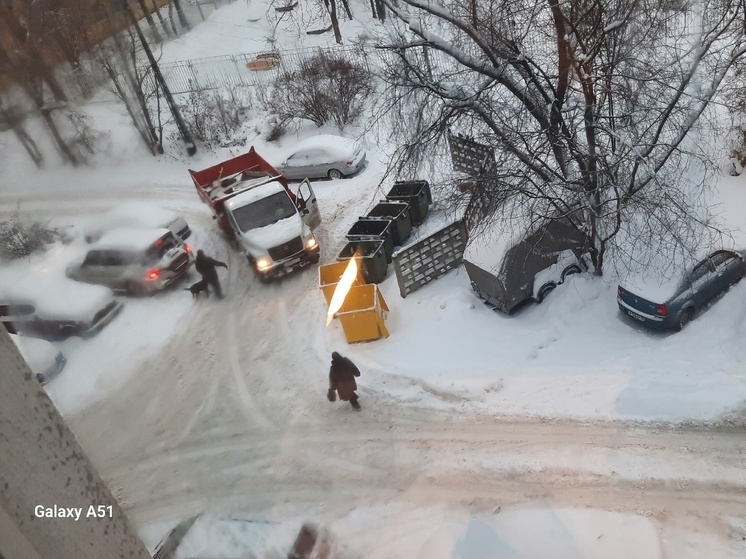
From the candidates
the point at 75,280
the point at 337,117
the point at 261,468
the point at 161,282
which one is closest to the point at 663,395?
the point at 261,468

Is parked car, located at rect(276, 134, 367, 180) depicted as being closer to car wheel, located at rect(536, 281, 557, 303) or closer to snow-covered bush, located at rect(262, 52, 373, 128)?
snow-covered bush, located at rect(262, 52, 373, 128)

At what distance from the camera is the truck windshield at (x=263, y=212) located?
40.5 ft

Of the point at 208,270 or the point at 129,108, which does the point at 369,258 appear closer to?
the point at 208,270

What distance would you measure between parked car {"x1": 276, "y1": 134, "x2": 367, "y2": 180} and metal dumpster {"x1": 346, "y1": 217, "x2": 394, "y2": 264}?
4.52m

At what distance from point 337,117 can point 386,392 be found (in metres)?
12.6

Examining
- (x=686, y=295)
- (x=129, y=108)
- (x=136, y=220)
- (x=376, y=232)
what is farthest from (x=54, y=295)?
(x=686, y=295)

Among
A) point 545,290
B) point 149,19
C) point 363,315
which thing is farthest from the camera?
point 149,19

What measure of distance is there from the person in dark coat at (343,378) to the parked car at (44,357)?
5394 millimetres

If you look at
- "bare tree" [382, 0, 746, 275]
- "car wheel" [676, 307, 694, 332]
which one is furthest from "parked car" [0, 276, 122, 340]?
"car wheel" [676, 307, 694, 332]

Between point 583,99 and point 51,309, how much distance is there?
10.3 metres

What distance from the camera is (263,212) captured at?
12430mm

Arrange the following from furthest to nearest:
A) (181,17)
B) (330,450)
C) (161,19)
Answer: (181,17) → (161,19) → (330,450)

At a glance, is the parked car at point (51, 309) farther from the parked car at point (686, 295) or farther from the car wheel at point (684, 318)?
the car wheel at point (684, 318)

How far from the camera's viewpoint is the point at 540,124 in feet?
30.3
